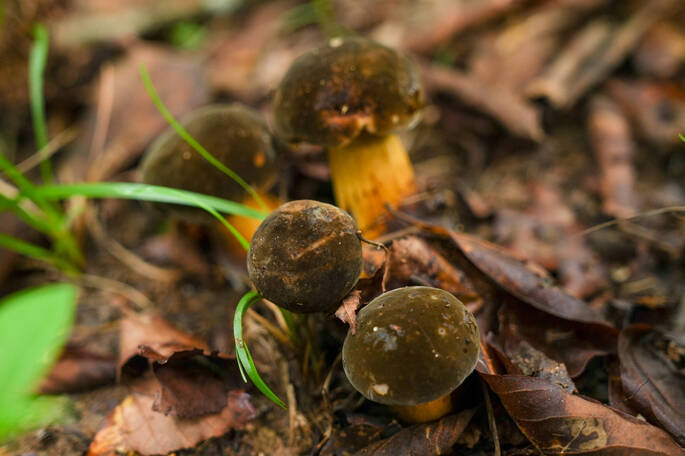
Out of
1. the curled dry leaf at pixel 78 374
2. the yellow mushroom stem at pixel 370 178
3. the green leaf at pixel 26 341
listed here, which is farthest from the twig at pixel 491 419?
the curled dry leaf at pixel 78 374

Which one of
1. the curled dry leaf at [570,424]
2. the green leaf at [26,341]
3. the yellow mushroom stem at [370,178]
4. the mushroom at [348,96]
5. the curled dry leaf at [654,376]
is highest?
the green leaf at [26,341]

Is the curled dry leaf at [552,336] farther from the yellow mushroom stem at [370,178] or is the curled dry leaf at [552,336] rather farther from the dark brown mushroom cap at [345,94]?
the dark brown mushroom cap at [345,94]

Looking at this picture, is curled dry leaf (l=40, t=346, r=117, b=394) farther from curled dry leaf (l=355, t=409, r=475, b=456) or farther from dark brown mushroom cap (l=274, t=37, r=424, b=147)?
dark brown mushroom cap (l=274, t=37, r=424, b=147)

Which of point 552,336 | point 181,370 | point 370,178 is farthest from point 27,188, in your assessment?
point 552,336

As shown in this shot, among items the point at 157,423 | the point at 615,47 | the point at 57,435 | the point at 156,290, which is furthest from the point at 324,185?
the point at 615,47

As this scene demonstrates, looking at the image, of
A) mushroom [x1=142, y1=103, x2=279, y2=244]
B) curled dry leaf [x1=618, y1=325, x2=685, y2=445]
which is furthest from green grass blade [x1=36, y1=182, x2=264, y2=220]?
curled dry leaf [x1=618, y1=325, x2=685, y2=445]

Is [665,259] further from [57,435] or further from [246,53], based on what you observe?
[246,53]
